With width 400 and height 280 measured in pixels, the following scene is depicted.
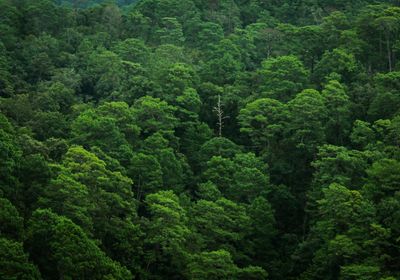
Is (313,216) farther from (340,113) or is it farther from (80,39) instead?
(80,39)

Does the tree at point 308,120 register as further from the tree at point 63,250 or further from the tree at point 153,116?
the tree at point 63,250

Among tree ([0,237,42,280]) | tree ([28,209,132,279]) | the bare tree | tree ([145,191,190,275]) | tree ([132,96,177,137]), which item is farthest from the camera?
the bare tree

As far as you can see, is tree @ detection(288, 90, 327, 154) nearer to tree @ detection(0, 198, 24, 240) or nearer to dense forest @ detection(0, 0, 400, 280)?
dense forest @ detection(0, 0, 400, 280)

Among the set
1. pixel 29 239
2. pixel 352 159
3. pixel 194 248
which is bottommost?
pixel 194 248

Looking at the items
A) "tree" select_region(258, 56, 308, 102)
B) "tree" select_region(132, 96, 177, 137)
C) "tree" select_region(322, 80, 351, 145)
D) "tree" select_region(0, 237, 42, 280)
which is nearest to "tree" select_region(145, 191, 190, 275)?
"tree" select_region(0, 237, 42, 280)

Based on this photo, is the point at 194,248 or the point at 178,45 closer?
the point at 194,248

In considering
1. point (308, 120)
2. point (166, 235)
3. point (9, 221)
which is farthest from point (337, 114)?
point (9, 221)

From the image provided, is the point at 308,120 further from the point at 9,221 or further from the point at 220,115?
the point at 9,221

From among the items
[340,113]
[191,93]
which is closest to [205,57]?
[191,93]
